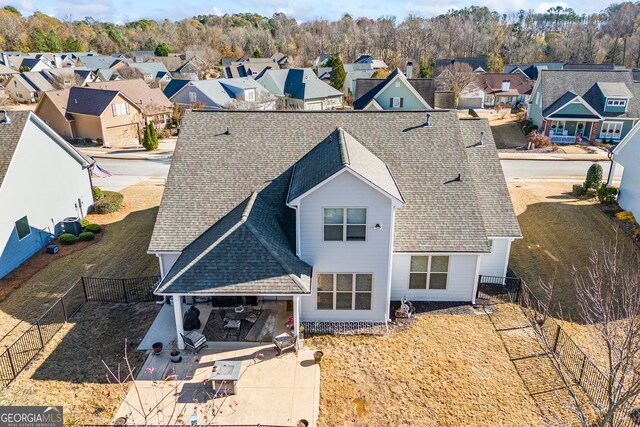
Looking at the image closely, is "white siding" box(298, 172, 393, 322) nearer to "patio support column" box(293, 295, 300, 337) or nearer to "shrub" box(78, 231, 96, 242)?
"patio support column" box(293, 295, 300, 337)

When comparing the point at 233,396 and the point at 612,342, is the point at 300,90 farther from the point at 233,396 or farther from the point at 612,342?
the point at 612,342

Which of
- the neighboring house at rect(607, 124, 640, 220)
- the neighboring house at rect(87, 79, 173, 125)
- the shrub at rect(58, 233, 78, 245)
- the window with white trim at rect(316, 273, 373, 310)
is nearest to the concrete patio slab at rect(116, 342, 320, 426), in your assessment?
the window with white trim at rect(316, 273, 373, 310)

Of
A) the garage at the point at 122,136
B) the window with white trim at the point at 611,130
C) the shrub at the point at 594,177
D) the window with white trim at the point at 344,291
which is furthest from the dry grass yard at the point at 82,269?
the window with white trim at the point at 611,130

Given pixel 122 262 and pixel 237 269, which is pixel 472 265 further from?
pixel 122 262

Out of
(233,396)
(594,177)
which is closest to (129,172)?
(233,396)

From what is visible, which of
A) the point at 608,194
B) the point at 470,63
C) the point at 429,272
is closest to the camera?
the point at 429,272

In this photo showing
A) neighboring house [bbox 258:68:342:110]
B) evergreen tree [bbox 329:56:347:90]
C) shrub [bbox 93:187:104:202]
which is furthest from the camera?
evergreen tree [bbox 329:56:347:90]

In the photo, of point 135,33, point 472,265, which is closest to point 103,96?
point 472,265
